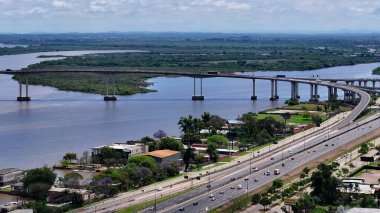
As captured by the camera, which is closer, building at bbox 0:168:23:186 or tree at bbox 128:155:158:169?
building at bbox 0:168:23:186

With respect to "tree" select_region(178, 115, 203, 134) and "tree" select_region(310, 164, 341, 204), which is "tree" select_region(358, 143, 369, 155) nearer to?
"tree" select_region(310, 164, 341, 204)

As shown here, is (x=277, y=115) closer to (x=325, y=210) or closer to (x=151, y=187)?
(x=151, y=187)

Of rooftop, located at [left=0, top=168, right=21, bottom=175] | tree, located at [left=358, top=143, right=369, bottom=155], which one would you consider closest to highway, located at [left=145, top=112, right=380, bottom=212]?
tree, located at [left=358, top=143, right=369, bottom=155]

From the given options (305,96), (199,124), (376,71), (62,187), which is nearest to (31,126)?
(199,124)

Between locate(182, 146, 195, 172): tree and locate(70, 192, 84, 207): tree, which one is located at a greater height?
locate(182, 146, 195, 172): tree

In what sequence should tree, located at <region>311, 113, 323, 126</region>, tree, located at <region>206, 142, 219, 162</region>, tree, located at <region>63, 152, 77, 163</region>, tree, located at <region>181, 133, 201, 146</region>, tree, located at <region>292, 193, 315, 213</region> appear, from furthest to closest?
tree, located at <region>311, 113, 323, 126</region> → tree, located at <region>181, 133, 201, 146</region> → tree, located at <region>206, 142, 219, 162</region> → tree, located at <region>63, 152, 77, 163</region> → tree, located at <region>292, 193, 315, 213</region>

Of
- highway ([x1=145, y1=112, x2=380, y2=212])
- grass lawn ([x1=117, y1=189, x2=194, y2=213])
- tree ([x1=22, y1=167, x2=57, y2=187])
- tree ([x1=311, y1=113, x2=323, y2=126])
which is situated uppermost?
tree ([x1=311, y1=113, x2=323, y2=126])

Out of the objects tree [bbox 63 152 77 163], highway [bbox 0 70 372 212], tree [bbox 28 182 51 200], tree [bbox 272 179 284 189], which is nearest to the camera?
highway [bbox 0 70 372 212]
